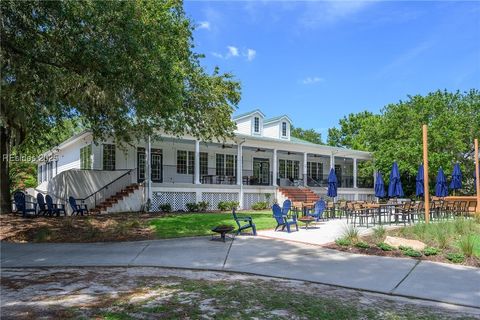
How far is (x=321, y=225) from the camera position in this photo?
16.4 metres

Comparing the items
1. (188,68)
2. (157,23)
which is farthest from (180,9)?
(157,23)

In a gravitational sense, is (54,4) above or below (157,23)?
below

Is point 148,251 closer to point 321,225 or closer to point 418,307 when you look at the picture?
point 418,307

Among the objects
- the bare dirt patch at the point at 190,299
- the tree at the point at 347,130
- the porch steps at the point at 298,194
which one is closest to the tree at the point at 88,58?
the bare dirt patch at the point at 190,299

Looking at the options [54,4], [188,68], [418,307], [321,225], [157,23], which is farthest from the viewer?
[188,68]

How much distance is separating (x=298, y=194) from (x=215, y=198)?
650cm

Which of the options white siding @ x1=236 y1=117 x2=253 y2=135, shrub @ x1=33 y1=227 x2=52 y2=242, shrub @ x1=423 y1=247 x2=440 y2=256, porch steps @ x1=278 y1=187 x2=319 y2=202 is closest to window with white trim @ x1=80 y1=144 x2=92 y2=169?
white siding @ x1=236 y1=117 x2=253 y2=135

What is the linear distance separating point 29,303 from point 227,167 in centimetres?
2467

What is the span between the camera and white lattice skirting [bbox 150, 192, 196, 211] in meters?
22.8

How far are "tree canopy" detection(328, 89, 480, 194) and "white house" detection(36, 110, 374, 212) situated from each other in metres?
2.63

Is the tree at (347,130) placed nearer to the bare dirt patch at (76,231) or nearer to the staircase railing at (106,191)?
the staircase railing at (106,191)

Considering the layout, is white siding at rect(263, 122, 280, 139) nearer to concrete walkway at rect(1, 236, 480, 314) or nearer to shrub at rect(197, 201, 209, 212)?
shrub at rect(197, 201, 209, 212)

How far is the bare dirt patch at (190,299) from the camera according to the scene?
5.39 m

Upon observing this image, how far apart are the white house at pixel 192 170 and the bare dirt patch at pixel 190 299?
1339cm
